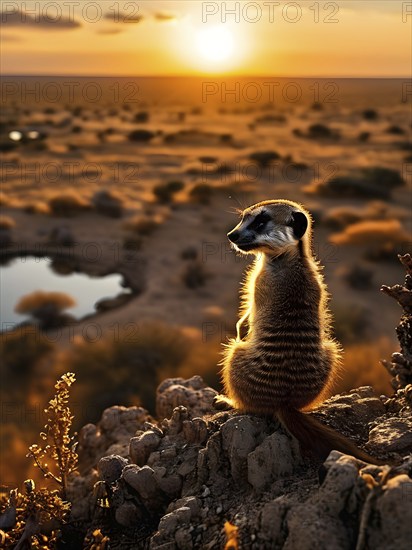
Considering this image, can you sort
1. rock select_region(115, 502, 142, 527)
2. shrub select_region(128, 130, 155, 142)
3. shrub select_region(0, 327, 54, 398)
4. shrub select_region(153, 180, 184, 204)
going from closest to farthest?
rock select_region(115, 502, 142, 527) → shrub select_region(0, 327, 54, 398) → shrub select_region(153, 180, 184, 204) → shrub select_region(128, 130, 155, 142)

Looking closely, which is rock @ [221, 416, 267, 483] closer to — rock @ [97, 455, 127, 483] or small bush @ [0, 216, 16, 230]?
rock @ [97, 455, 127, 483]

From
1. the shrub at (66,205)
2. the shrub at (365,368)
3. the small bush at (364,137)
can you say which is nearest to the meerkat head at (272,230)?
the shrub at (365,368)

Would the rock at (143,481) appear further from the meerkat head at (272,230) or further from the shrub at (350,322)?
the shrub at (350,322)

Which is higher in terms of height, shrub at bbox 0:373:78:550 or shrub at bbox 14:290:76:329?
shrub at bbox 14:290:76:329

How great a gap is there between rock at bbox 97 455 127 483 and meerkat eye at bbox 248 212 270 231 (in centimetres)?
251

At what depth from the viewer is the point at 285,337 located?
5.50 metres

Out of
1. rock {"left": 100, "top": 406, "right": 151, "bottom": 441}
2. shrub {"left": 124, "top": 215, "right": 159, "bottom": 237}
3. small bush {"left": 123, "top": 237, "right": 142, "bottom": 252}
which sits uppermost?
shrub {"left": 124, "top": 215, "right": 159, "bottom": 237}

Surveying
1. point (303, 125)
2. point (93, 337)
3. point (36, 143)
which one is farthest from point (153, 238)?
point (303, 125)

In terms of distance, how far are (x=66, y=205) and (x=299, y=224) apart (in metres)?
18.3

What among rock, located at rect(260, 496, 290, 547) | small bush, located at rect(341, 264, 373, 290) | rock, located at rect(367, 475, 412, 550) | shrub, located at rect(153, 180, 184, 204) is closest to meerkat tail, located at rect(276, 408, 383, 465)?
rock, located at rect(260, 496, 290, 547)

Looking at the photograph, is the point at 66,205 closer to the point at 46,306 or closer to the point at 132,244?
the point at 132,244

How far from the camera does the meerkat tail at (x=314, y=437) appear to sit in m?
4.85

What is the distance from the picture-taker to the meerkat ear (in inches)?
241

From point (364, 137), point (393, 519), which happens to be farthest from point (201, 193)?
point (364, 137)
